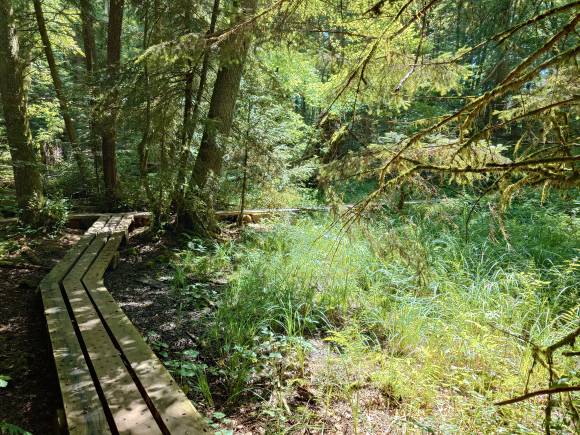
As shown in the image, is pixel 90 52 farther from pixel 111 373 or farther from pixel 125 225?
pixel 111 373

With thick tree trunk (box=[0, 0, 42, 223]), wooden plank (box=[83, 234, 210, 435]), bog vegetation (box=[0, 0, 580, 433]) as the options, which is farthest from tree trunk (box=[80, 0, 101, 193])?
wooden plank (box=[83, 234, 210, 435])

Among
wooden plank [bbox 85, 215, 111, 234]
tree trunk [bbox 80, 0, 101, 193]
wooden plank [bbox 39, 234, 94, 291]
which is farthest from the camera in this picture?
tree trunk [bbox 80, 0, 101, 193]

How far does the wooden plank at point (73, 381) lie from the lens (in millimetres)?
2285

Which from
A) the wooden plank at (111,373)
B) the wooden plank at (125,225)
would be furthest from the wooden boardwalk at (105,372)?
the wooden plank at (125,225)

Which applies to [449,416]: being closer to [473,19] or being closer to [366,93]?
[366,93]

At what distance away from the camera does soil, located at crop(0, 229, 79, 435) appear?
2.83m

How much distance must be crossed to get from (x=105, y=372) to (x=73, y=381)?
0.21 meters

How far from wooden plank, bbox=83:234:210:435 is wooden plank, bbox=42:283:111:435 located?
11.8 inches

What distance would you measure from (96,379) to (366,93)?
3264mm

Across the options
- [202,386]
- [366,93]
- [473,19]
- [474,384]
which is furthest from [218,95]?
[474,384]

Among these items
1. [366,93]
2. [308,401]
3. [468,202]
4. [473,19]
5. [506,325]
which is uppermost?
[473,19]

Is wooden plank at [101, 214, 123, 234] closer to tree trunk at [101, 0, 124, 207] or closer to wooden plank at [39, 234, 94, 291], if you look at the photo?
wooden plank at [39, 234, 94, 291]

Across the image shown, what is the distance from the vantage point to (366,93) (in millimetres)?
3510

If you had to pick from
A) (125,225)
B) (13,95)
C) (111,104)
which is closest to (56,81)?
(13,95)
